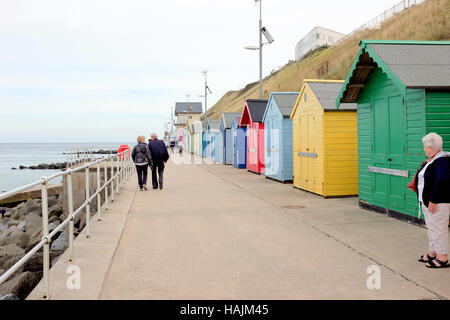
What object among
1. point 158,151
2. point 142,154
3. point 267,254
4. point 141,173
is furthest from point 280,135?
point 267,254

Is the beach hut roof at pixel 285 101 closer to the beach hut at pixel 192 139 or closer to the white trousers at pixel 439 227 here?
the white trousers at pixel 439 227

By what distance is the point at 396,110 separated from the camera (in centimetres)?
880

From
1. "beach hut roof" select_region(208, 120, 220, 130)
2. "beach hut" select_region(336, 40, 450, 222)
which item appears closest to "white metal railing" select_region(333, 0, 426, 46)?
"beach hut roof" select_region(208, 120, 220, 130)

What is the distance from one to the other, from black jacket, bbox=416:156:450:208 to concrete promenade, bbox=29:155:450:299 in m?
0.90

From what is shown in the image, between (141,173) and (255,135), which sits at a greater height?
(255,135)

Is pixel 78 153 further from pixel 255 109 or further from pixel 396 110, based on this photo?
pixel 396 110

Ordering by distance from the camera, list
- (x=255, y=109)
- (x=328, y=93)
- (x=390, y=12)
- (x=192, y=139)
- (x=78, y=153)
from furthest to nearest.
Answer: (x=390, y=12), (x=192, y=139), (x=78, y=153), (x=255, y=109), (x=328, y=93)

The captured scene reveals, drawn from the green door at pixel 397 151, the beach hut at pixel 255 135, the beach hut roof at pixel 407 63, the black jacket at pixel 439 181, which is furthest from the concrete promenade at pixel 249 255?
the beach hut at pixel 255 135

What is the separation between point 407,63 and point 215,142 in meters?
26.3

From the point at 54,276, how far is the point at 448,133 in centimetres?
677

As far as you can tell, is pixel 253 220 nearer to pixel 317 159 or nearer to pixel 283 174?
pixel 317 159

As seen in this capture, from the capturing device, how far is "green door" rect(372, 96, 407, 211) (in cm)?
865

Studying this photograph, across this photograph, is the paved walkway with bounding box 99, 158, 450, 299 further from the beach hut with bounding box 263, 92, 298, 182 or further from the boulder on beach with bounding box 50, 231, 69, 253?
the beach hut with bounding box 263, 92, 298, 182

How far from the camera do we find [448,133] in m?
7.84
